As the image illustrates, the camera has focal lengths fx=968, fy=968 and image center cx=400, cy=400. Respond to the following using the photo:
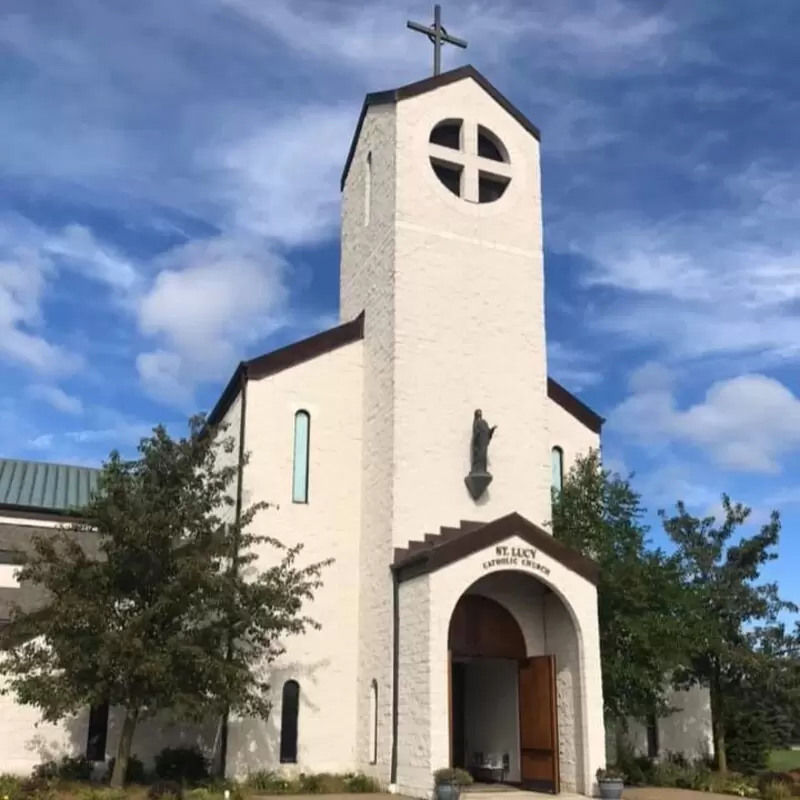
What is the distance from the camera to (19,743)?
20766 millimetres

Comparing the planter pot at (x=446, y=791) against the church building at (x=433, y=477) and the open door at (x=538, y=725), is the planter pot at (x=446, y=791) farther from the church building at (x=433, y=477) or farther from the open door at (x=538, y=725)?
the open door at (x=538, y=725)

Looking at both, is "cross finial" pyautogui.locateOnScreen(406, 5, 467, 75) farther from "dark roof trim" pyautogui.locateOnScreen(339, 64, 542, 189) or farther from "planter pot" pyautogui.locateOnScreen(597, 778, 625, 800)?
"planter pot" pyautogui.locateOnScreen(597, 778, 625, 800)

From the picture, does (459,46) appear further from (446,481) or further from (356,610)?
(356,610)

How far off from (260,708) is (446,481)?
6.51 metres

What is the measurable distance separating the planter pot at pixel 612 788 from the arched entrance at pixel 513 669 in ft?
5.75

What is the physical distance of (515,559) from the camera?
19922 mm

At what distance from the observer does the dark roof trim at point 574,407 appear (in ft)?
88.1

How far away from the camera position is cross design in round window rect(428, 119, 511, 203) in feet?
81.9

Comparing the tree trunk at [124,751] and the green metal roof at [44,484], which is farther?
the green metal roof at [44,484]

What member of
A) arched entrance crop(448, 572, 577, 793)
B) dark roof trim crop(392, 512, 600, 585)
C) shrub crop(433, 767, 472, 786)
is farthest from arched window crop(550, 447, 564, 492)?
shrub crop(433, 767, 472, 786)

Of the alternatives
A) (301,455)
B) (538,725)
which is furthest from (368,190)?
(538,725)

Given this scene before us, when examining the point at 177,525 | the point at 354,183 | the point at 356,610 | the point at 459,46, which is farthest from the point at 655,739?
the point at 459,46

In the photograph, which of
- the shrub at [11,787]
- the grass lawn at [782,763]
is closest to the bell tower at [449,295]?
the shrub at [11,787]

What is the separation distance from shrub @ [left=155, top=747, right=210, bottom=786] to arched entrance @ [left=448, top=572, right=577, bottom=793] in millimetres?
5492
